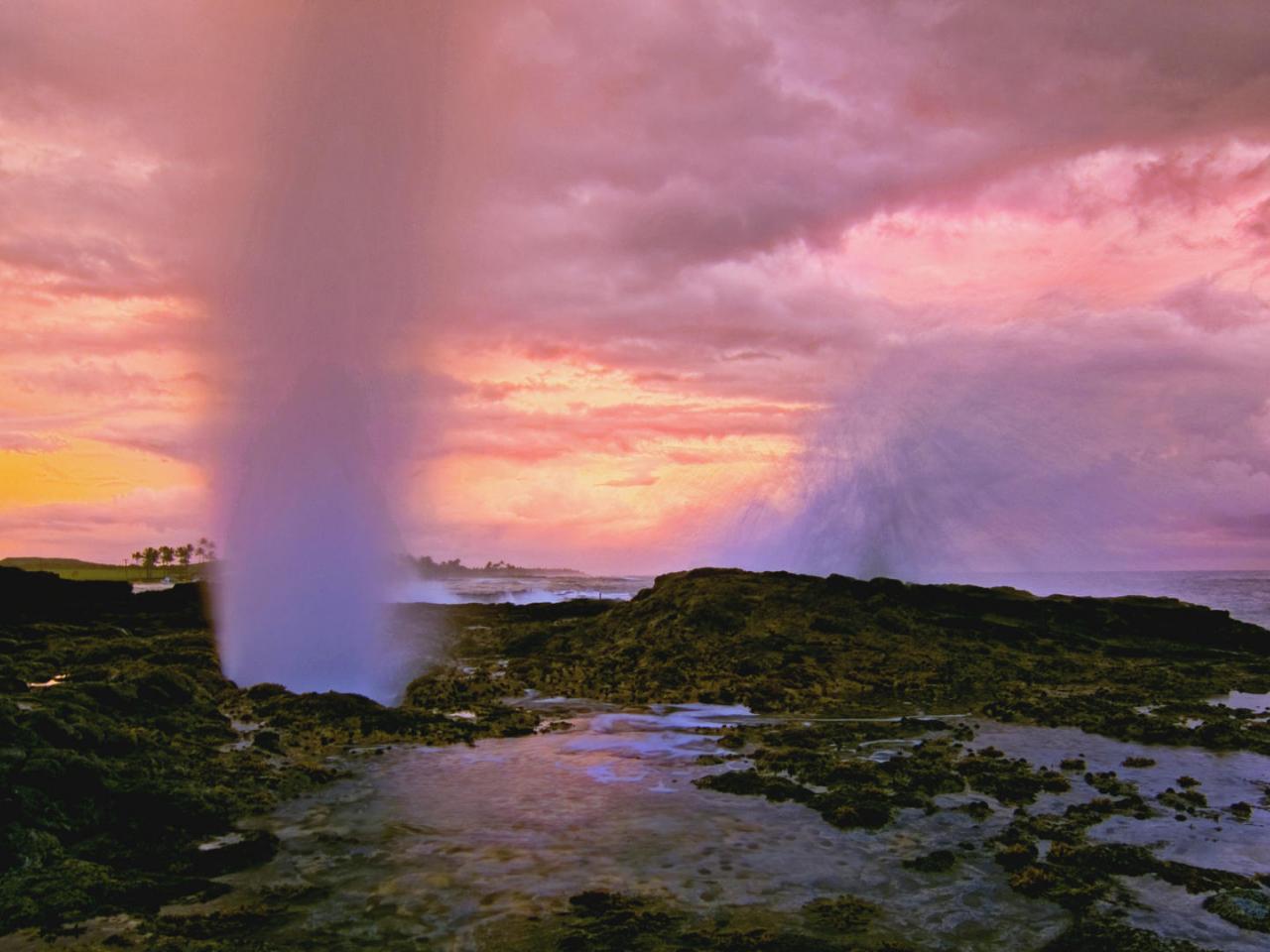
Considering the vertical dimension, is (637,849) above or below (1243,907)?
below

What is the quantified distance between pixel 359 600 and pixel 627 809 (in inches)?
680

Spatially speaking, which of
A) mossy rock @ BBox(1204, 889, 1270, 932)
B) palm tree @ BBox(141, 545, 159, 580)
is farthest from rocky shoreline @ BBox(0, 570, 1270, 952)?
palm tree @ BBox(141, 545, 159, 580)

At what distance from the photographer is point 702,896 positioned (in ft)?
26.5

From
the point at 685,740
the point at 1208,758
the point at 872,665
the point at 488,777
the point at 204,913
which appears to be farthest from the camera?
the point at 872,665

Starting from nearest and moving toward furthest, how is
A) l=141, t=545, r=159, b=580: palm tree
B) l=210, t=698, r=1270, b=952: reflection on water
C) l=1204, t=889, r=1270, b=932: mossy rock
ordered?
l=1204, t=889, r=1270, b=932: mossy rock → l=210, t=698, r=1270, b=952: reflection on water → l=141, t=545, r=159, b=580: palm tree

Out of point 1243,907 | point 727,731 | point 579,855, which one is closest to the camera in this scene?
point 1243,907

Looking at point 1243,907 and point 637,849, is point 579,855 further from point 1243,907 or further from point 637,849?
point 1243,907

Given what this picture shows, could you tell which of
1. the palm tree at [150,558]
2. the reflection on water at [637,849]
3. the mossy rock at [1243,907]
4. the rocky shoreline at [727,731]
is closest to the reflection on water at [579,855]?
the reflection on water at [637,849]

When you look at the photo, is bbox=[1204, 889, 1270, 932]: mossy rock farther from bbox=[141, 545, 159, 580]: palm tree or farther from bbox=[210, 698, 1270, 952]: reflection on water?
bbox=[141, 545, 159, 580]: palm tree

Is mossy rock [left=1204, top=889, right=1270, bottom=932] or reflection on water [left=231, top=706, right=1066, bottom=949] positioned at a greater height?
mossy rock [left=1204, top=889, right=1270, bottom=932]

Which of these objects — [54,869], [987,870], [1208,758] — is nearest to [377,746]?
[54,869]

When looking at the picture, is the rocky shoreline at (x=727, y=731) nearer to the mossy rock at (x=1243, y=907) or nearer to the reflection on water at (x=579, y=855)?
the mossy rock at (x=1243, y=907)

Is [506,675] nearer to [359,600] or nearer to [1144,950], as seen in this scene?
[359,600]

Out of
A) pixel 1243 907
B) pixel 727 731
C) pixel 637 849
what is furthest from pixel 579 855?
pixel 727 731
